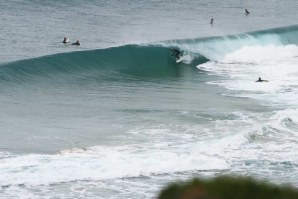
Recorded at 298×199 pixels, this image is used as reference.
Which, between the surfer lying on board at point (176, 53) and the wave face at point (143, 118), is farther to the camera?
the surfer lying on board at point (176, 53)

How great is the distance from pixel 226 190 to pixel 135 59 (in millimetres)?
37065

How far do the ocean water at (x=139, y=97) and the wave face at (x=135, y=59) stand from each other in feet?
0.24

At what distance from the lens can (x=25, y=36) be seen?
4428 centimetres

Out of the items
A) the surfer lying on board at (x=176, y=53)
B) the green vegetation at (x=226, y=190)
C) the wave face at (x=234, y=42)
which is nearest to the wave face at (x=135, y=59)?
the wave face at (x=234, y=42)

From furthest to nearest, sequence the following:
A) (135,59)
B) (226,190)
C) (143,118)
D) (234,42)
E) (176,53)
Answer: (234,42) < (176,53) < (135,59) < (143,118) < (226,190)

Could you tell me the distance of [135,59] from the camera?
42.2 meters

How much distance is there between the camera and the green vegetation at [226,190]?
5.25 m

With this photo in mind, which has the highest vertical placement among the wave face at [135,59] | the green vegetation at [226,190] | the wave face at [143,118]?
the green vegetation at [226,190]

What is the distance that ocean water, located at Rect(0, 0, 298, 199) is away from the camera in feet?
68.1

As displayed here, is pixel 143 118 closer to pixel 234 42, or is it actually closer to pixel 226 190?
pixel 234 42

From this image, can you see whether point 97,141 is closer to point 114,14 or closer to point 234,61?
point 234,61

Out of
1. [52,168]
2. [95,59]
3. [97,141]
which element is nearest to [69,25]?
[95,59]

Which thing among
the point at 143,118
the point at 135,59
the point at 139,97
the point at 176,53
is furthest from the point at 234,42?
the point at 143,118

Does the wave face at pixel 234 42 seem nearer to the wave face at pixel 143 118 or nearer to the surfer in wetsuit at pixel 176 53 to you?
the wave face at pixel 143 118
